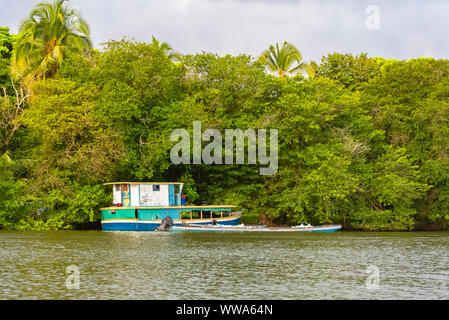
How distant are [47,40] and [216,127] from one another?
2003cm

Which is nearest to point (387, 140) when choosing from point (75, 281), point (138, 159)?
point (138, 159)

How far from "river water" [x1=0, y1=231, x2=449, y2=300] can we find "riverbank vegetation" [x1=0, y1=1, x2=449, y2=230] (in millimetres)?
10269

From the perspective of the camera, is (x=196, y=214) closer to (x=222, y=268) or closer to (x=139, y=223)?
(x=139, y=223)

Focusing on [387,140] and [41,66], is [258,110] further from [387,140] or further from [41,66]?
[41,66]

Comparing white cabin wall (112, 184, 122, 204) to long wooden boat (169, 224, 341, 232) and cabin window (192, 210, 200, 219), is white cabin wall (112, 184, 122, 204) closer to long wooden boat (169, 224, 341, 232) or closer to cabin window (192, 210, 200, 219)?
long wooden boat (169, 224, 341, 232)

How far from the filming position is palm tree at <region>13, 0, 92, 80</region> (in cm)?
6456

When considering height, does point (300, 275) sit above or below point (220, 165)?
below

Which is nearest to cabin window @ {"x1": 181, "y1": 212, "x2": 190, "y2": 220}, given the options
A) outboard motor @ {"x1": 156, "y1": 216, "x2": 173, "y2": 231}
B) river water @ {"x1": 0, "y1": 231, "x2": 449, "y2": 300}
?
outboard motor @ {"x1": 156, "y1": 216, "x2": 173, "y2": 231}

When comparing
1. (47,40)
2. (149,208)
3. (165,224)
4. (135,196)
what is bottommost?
(165,224)

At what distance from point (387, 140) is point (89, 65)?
2968 centimetres

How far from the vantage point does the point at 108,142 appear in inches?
2240

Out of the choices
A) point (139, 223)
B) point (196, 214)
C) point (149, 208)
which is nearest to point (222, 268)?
point (139, 223)

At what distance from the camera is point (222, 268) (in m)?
31.2
